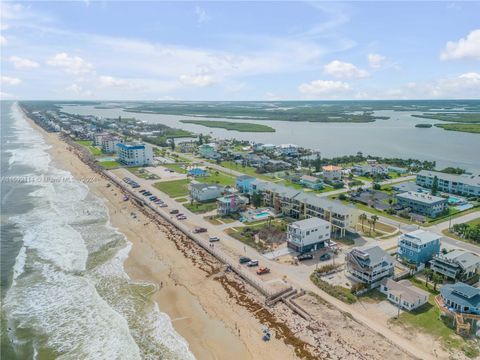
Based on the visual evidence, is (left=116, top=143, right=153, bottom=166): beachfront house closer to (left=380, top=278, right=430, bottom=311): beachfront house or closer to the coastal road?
the coastal road

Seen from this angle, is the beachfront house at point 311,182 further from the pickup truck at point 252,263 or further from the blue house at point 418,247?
the pickup truck at point 252,263

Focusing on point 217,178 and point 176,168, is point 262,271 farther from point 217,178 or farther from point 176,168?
point 176,168

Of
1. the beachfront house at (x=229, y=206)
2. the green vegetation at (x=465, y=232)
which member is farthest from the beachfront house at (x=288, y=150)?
the green vegetation at (x=465, y=232)

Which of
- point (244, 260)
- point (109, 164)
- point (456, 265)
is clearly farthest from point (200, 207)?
point (109, 164)

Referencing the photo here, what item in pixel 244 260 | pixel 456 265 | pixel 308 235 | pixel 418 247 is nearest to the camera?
pixel 456 265

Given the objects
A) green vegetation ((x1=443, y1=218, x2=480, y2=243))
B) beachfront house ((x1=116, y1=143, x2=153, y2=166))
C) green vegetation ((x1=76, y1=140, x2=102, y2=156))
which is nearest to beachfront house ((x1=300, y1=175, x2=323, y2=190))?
green vegetation ((x1=443, y1=218, x2=480, y2=243))

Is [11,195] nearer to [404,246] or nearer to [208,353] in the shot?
[208,353]
